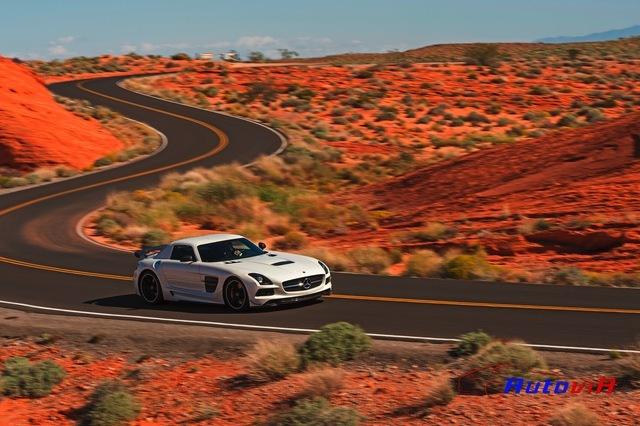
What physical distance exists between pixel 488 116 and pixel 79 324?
5668 cm

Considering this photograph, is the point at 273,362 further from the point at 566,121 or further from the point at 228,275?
the point at 566,121

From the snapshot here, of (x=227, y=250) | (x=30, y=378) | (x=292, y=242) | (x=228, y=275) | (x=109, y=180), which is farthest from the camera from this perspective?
(x=109, y=180)

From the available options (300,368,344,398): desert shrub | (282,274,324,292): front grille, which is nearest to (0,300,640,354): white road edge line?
(282,274,324,292): front grille

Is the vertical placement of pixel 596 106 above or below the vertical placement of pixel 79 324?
above

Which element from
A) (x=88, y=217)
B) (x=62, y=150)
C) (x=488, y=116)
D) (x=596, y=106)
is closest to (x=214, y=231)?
(x=88, y=217)

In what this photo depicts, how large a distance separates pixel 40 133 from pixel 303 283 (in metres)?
40.5

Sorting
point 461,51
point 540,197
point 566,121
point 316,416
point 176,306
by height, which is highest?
point 461,51

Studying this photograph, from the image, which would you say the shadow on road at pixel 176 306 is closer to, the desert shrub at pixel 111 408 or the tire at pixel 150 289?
the tire at pixel 150 289

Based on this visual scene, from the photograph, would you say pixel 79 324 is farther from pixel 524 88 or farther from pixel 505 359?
pixel 524 88

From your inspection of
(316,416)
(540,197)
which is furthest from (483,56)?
(316,416)

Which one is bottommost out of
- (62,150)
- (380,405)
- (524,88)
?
(380,405)

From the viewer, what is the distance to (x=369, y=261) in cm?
2464

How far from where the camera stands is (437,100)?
7975 cm

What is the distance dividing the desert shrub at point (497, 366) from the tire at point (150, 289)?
803 centimetres
